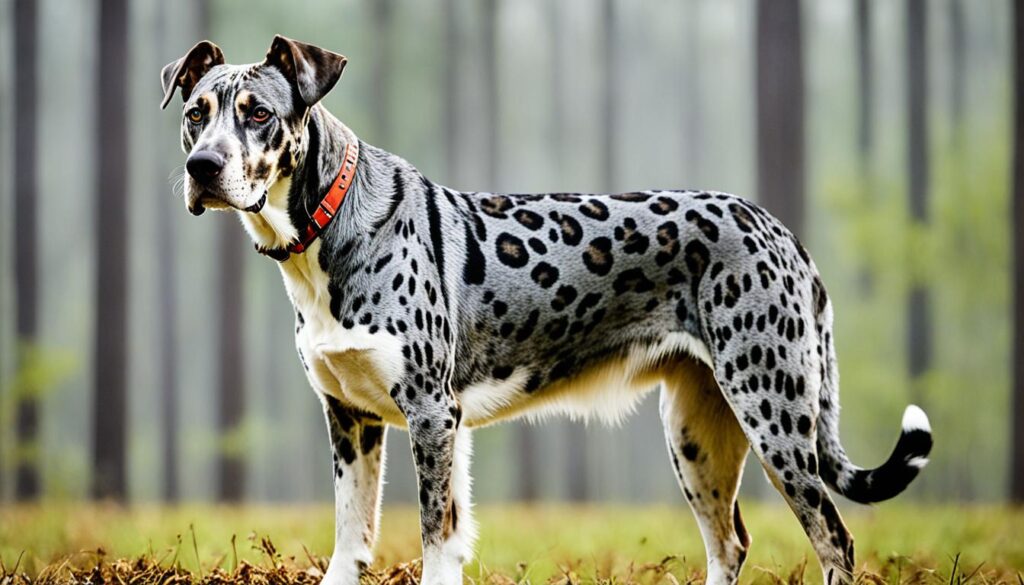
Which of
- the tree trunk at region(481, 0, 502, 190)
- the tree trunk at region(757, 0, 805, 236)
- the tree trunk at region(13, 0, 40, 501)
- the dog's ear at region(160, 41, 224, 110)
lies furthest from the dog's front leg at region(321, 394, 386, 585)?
the tree trunk at region(481, 0, 502, 190)

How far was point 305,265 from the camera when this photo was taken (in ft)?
13.7

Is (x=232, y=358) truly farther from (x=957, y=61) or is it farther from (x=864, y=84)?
(x=957, y=61)

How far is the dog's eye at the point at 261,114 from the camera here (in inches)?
151

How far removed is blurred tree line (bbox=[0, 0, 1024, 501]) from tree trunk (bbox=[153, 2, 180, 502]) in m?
0.08

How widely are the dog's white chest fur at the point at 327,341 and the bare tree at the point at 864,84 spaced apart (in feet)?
43.7

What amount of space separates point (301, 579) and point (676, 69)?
18242 mm

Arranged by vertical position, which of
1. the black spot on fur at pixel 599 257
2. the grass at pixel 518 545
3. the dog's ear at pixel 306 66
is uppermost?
the dog's ear at pixel 306 66

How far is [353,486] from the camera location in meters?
4.45

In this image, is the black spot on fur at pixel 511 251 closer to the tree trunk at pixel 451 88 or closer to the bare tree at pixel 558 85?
the tree trunk at pixel 451 88

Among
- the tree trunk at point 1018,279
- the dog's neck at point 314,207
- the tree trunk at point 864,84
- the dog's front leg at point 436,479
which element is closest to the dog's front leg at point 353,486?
the dog's front leg at point 436,479

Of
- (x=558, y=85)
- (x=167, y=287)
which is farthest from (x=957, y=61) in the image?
(x=167, y=287)

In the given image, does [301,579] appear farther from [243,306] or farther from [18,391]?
[18,391]

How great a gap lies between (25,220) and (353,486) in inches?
495

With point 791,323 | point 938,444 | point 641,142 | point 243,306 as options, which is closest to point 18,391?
point 243,306
